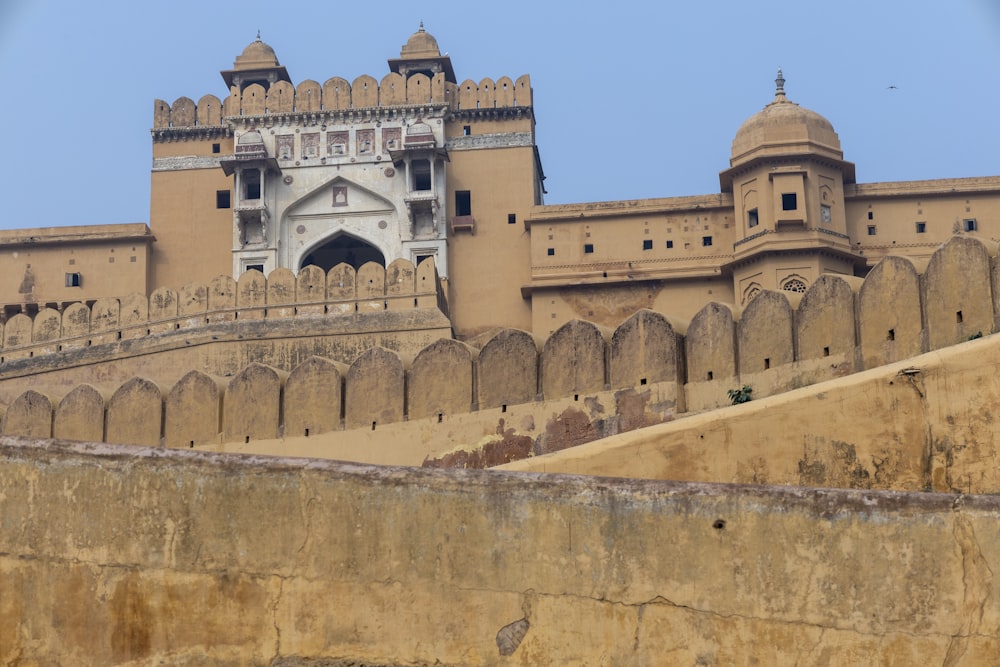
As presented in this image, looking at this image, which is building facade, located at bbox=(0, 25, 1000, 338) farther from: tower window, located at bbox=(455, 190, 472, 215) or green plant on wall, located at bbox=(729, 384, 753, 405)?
green plant on wall, located at bbox=(729, 384, 753, 405)

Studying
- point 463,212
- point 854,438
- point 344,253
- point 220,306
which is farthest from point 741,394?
point 344,253

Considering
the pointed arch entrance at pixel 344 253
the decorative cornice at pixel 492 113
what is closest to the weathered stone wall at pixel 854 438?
the decorative cornice at pixel 492 113

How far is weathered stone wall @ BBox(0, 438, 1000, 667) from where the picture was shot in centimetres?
590

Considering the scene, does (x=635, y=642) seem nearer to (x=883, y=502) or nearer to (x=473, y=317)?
(x=883, y=502)

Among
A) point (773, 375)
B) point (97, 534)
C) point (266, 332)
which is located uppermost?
point (266, 332)

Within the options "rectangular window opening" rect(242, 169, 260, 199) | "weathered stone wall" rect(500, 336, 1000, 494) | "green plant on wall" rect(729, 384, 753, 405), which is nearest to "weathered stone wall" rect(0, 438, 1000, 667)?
"weathered stone wall" rect(500, 336, 1000, 494)

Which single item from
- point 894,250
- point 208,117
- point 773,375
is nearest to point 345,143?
point 208,117

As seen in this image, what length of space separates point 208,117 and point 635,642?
94.0 feet

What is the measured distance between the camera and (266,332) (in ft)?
79.3

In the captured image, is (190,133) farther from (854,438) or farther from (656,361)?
(854,438)

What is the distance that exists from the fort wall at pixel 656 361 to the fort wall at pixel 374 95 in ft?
54.0

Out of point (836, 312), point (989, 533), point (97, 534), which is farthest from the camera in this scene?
point (836, 312)

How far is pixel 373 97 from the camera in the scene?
32.6 meters

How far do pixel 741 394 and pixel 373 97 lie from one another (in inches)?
777
